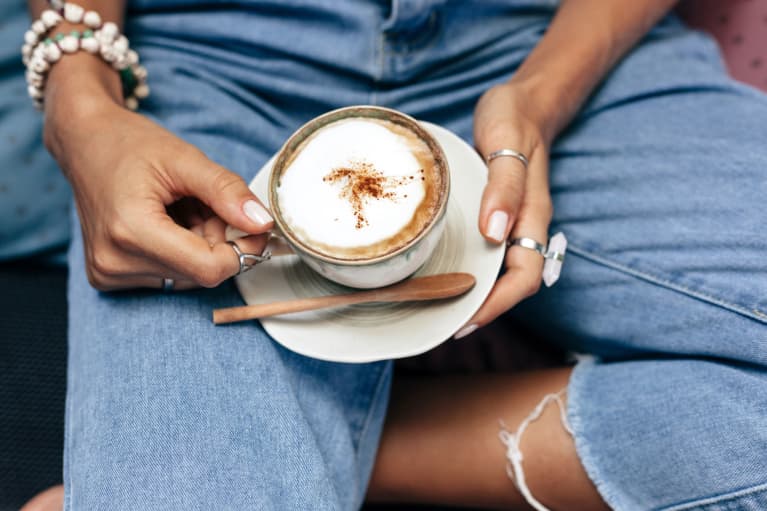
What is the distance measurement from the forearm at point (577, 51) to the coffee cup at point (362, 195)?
0.27 m

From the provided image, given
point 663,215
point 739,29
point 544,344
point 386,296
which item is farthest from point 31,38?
point 739,29

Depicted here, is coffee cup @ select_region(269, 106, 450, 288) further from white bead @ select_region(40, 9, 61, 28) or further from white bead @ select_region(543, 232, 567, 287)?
white bead @ select_region(40, 9, 61, 28)

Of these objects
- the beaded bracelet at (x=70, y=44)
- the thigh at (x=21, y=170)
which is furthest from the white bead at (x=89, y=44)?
the thigh at (x=21, y=170)

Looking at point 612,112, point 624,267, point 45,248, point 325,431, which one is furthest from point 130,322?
point 612,112

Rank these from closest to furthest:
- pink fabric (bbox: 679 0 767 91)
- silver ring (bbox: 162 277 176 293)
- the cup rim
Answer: the cup rim, silver ring (bbox: 162 277 176 293), pink fabric (bbox: 679 0 767 91)

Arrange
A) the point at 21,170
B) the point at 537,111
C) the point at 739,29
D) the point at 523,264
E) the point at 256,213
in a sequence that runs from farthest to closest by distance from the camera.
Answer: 1. the point at 739,29
2. the point at 21,170
3. the point at 537,111
4. the point at 523,264
5. the point at 256,213

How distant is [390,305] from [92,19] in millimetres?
535

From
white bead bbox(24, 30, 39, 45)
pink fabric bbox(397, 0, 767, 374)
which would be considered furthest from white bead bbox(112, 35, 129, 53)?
pink fabric bbox(397, 0, 767, 374)

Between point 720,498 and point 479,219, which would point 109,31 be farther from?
point 720,498

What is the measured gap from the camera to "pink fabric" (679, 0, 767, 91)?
1103 mm

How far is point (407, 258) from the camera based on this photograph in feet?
2.07

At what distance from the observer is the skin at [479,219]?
66 centimetres

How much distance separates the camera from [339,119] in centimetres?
70

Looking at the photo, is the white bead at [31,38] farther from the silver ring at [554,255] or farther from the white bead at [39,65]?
the silver ring at [554,255]
